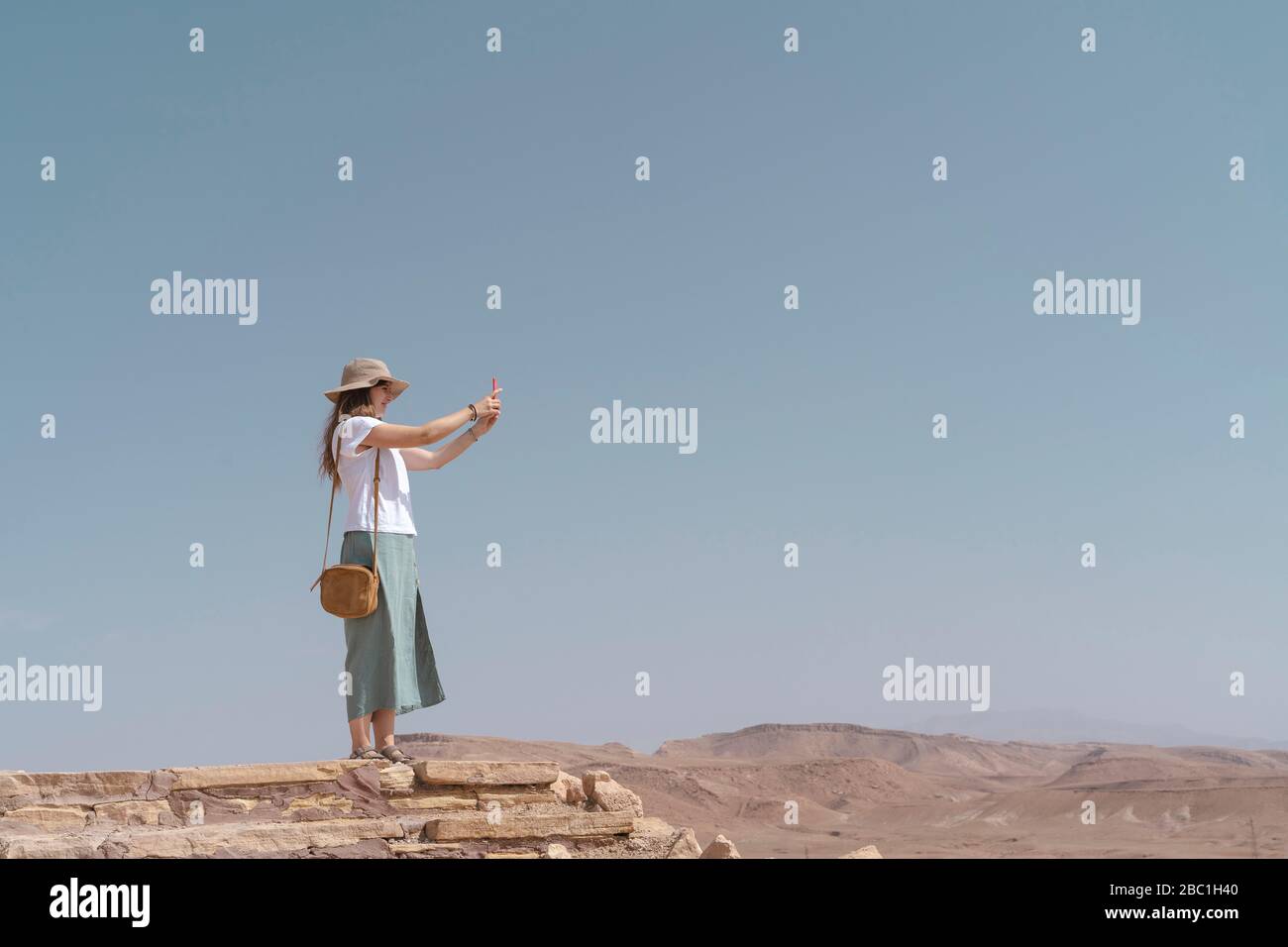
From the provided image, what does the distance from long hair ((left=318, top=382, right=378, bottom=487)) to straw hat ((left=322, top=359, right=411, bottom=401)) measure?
2.0 inches

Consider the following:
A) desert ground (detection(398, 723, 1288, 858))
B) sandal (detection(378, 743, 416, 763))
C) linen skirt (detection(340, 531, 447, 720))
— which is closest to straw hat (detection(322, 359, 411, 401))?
linen skirt (detection(340, 531, 447, 720))

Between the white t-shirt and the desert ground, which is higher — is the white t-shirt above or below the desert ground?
above

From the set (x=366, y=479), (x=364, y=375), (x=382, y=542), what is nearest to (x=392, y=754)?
(x=382, y=542)

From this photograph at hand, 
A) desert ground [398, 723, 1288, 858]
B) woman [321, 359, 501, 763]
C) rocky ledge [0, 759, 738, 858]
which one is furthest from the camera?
desert ground [398, 723, 1288, 858]

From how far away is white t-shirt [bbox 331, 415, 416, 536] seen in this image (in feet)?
22.4

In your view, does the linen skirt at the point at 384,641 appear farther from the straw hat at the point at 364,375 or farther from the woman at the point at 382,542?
the straw hat at the point at 364,375

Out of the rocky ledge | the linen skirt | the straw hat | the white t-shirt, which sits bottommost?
the rocky ledge

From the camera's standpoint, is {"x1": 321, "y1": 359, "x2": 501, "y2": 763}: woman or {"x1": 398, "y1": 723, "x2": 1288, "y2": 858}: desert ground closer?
{"x1": 321, "y1": 359, "x2": 501, "y2": 763}: woman

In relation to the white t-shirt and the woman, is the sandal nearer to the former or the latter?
the woman

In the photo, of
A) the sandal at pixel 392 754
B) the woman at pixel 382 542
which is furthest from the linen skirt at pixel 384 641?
the sandal at pixel 392 754

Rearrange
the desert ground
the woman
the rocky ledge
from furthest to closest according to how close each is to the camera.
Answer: the desert ground < the woman < the rocky ledge

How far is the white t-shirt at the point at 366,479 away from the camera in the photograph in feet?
22.4

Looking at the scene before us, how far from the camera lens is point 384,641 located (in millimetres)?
6832
